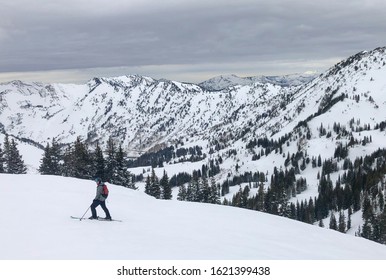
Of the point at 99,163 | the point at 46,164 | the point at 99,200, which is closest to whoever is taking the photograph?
the point at 99,200

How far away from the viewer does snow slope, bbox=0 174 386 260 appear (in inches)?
730

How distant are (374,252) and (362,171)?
179436 mm

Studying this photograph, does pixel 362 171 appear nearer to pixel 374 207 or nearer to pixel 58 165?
pixel 374 207

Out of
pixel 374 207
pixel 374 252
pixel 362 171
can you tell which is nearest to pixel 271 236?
pixel 374 252

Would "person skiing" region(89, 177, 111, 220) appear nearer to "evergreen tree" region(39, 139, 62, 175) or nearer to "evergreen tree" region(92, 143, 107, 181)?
"evergreen tree" region(92, 143, 107, 181)

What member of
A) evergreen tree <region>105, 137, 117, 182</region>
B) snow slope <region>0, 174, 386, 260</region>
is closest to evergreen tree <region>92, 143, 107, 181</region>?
evergreen tree <region>105, 137, 117, 182</region>

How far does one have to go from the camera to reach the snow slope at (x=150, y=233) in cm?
1855

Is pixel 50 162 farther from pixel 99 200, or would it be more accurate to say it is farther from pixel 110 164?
pixel 99 200

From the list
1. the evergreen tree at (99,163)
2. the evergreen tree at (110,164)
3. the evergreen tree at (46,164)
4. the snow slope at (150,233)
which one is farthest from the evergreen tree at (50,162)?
the snow slope at (150,233)

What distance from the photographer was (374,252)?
82.1 ft

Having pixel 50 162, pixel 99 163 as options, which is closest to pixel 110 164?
pixel 99 163

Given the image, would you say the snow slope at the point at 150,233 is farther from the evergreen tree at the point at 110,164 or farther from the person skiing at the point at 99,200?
the evergreen tree at the point at 110,164

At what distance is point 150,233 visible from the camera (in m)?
22.6
